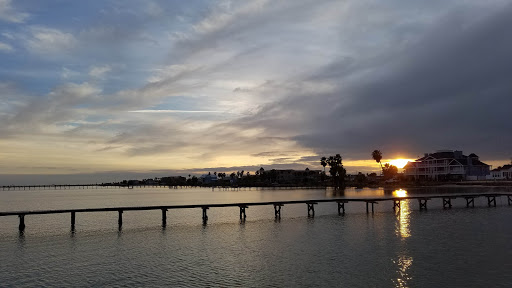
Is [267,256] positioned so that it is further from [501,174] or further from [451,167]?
[501,174]

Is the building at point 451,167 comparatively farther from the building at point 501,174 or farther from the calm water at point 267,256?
the calm water at point 267,256

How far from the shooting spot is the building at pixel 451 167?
6211 inches

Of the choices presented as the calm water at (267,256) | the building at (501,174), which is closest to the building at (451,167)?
the building at (501,174)

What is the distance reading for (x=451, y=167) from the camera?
160 m

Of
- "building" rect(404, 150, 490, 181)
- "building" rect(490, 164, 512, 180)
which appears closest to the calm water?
"building" rect(404, 150, 490, 181)

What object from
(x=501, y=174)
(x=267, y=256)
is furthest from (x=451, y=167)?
(x=267, y=256)

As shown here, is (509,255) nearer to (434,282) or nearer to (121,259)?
(434,282)

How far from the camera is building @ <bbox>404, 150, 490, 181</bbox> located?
15775 cm

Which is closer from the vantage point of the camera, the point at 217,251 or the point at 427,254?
the point at 427,254

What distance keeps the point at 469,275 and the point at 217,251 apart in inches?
701

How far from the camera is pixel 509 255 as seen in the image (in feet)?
89.8

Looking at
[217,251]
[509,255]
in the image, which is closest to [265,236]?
[217,251]

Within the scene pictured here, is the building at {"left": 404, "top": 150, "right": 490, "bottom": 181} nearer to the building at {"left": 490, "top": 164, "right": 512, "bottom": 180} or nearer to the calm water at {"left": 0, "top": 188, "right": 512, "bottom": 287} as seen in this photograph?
the building at {"left": 490, "top": 164, "right": 512, "bottom": 180}

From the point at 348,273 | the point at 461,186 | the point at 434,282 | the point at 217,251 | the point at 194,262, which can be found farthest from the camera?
the point at 461,186
